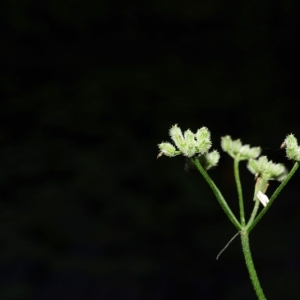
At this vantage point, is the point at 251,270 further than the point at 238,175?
No

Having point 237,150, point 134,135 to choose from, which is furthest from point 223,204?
point 134,135

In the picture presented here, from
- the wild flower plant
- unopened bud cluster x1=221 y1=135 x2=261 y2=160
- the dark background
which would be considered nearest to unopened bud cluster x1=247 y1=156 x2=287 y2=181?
the wild flower plant

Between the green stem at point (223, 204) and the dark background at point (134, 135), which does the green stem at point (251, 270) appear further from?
the dark background at point (134, 135)

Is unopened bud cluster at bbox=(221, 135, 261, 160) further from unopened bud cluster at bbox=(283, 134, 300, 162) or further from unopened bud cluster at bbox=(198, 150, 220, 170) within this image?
unopened bud cluster at bbox=(283, 134, 300, 162)

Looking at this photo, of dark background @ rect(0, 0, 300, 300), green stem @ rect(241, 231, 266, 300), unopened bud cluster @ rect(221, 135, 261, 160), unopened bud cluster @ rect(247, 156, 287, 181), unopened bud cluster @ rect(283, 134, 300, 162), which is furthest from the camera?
dark background @ rect(0, 0, 300, 300)

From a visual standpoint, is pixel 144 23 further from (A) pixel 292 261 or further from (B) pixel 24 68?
(A) pixel 292 261

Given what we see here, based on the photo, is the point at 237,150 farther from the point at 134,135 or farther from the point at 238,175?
the point at 134,135

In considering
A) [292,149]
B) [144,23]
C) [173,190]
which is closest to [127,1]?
[144,23]
